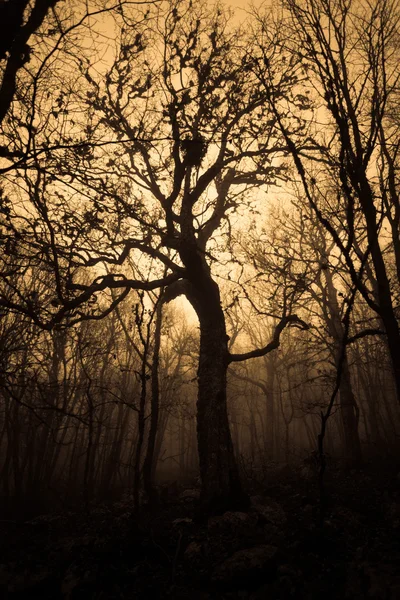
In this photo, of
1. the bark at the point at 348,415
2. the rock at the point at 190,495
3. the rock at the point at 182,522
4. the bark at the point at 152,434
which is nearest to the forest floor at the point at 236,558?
the rock at the point at 182,522

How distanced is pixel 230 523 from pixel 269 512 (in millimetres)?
907

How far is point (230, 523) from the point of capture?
15.3 feet

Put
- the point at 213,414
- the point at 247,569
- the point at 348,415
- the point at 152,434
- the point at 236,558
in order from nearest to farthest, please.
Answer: the point at 247,569, the point at 236,558, the point at 213,414, the point at 152,434, the point at 348,415

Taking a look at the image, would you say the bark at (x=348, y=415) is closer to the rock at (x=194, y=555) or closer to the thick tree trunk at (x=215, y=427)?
the thick tree trunk at (x=215, y=427)

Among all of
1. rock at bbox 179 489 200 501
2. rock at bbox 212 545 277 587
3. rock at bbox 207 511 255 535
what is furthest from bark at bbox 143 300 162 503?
rock at bbox 212 545 277 587

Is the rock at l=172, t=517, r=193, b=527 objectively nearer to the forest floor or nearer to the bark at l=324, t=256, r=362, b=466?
the forest floor

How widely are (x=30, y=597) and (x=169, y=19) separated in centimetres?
916

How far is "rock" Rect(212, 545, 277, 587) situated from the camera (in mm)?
3303

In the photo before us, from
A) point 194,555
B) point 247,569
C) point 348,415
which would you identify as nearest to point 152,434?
point 194,555

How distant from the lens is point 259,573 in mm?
3314

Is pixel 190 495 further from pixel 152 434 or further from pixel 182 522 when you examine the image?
pixel 182 522

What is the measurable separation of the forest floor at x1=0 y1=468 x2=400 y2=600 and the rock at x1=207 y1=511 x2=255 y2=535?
0.01 metres

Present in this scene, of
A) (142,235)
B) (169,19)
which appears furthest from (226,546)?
(169,19)

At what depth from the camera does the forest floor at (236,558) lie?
10.00ft
